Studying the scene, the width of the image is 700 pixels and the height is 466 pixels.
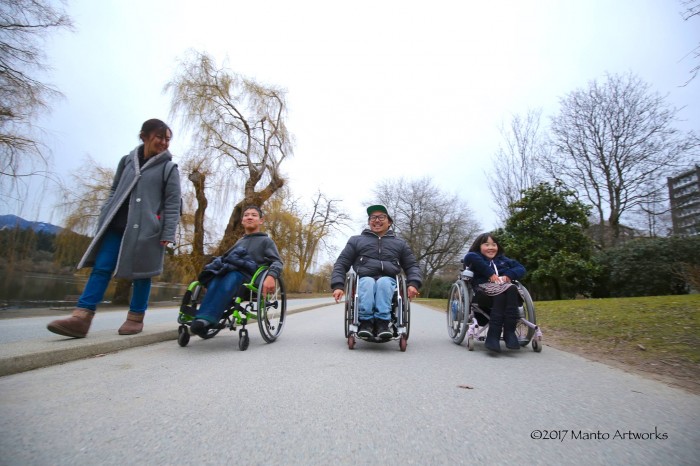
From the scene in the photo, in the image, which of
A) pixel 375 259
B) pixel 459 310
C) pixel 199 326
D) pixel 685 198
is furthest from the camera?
pixel 685 198

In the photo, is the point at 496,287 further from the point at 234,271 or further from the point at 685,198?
the point at 685,198

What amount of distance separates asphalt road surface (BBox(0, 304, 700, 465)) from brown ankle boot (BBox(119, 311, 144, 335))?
0.62 metres

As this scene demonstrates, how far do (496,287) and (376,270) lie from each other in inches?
49.0

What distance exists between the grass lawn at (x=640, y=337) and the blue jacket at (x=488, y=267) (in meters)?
1.08

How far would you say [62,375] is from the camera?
2.39 meters

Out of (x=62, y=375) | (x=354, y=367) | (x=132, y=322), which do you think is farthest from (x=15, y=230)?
(x=354, y=367)

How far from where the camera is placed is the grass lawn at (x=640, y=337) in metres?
3.28

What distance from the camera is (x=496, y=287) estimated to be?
12.5 ft

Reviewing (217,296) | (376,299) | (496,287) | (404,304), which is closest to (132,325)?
(217,296)

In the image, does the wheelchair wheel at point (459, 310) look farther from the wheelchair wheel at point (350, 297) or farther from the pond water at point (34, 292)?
the pond water at point (34, 292)

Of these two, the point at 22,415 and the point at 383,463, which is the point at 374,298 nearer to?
the point at 383,463

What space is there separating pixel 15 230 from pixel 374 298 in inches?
635

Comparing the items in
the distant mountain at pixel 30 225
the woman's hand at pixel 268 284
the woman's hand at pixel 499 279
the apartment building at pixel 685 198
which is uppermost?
the apartment building at pixel 685 198

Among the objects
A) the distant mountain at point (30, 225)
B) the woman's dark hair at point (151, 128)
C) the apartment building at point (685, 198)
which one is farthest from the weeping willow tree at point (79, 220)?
the apartment building at point (685, 198)
